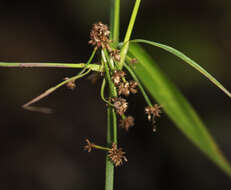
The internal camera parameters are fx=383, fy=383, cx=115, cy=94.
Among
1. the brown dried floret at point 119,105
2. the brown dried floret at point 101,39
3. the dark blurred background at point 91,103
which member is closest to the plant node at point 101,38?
the brown dried floret at point 101,39

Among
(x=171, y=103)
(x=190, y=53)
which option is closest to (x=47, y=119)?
(x=190, y=53)

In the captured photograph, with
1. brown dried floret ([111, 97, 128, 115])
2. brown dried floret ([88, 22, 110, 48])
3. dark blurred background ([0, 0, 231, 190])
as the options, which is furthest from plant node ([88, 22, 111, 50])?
dark blurred background ([0, 0, 231, 190])

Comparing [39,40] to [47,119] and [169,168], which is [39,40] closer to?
[47,119]

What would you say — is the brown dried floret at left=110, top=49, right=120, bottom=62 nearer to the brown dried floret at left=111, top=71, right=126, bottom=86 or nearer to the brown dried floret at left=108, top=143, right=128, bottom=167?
the brown dried floret at left=111, top=71, right=126, bottom=86

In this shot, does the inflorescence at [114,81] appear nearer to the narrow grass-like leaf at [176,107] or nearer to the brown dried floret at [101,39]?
the brown dried floret at [101,39]

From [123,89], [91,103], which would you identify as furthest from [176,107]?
[91,103]

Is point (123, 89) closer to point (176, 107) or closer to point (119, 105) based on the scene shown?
point (119, 105)
